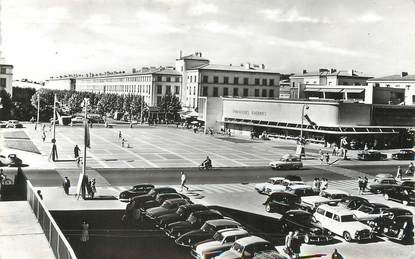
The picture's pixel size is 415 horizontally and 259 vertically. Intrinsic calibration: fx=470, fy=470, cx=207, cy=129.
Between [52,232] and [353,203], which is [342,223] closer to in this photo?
[353,203]

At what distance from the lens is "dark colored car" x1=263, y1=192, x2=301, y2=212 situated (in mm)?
22500

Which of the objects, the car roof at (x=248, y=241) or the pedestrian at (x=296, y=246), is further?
the pedestrian at (x=296, y=246)

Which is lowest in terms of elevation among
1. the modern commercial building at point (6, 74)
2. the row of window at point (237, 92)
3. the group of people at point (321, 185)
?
the group of people at point (321, 185)

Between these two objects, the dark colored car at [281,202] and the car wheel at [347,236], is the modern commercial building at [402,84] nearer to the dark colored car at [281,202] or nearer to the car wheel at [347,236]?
the dark colored car at [281,202]

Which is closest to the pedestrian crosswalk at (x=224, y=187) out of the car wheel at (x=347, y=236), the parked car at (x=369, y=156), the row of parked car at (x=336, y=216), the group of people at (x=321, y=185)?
the group of people at (x=321, y=185)

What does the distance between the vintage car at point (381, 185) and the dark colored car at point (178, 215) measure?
1336 cm

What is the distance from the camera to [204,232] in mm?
17359

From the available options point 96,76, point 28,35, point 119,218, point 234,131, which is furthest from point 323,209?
point 96,76

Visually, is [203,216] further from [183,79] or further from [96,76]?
[96,76]

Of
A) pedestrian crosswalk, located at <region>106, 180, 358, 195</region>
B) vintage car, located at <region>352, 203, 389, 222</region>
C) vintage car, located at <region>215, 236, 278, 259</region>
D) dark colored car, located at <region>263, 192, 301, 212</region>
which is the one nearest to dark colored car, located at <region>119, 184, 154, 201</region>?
pedestrian crosswalk, located at <region>106, 180, 358, 195</region>

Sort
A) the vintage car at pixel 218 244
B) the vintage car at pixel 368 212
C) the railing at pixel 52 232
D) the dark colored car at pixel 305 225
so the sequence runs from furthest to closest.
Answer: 1. the vintage car at pixel 368 212
2. the dark colored car at pixel 305 225
3. the vintage car at pixel 218 244
4. the railing at pixel 52 232

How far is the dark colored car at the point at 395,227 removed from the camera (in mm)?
19719

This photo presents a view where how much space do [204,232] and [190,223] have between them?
1.10 metres

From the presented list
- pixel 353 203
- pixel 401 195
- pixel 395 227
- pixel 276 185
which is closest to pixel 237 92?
pixel 276 185
